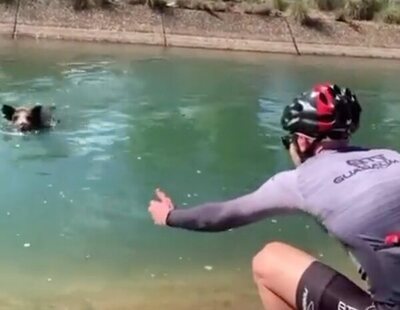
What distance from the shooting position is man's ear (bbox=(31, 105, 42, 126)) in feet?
34.3

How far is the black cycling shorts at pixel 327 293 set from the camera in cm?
387

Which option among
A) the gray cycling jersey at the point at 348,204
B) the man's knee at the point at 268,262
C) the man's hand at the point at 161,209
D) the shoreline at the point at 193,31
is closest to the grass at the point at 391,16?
the shoreline at the point at 193,31

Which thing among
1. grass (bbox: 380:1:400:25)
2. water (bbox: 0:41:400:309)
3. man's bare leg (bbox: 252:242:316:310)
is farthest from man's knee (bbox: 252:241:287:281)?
grass (bbox: 380:1:400:25)

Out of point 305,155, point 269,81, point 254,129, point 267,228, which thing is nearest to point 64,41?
point 269,81

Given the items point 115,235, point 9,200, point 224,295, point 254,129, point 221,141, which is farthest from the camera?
point 254,129

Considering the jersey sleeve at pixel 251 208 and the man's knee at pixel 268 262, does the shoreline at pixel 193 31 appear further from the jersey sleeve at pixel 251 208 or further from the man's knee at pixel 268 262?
the jersey sleeve at pixel 251 208

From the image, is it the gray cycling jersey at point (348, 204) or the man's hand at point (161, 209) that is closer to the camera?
the gray cycling jersey at point (348, 204)

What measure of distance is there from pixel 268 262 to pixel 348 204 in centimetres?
65

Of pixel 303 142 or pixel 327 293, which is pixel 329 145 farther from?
pixel 327 293

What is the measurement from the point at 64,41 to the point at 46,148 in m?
7.26

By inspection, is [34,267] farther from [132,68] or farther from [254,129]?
[132,68]

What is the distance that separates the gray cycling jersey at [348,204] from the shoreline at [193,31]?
13.5 metres

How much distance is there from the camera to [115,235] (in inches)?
289

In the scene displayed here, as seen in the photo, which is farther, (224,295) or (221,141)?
(221,141)
